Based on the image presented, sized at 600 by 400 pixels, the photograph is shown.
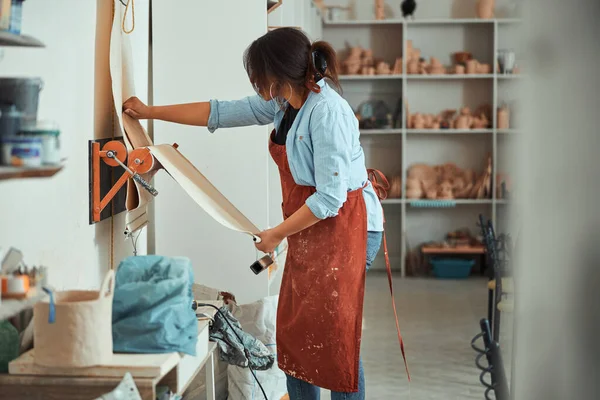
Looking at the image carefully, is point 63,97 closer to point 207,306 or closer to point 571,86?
point 207,306

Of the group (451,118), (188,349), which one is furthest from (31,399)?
(451,118)

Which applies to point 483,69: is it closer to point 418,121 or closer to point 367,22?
point 418,121

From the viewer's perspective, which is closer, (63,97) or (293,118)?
(63,97)

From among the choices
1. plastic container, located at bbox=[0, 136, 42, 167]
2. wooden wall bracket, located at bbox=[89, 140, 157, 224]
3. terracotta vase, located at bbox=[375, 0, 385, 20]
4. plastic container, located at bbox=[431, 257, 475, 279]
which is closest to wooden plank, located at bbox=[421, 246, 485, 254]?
plastic container, located at bbox=[431, 257, 475, 279]

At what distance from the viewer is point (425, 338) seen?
4.55 m

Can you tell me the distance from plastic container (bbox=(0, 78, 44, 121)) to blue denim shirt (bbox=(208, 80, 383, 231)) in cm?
84

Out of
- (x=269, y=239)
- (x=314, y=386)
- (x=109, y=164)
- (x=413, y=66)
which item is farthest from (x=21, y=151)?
(x=413, y=66)

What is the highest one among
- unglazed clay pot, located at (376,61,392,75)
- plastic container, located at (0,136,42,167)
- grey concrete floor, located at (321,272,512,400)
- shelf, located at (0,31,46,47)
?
unglazed clay pot, located at (376,61,392,75)

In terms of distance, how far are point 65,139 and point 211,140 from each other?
1129mm

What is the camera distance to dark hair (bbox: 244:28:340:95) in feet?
6.79

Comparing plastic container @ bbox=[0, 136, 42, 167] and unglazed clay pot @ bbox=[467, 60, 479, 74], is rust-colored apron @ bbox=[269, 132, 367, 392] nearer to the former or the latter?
plastic container @ bbox=[0, 136, 42, 167]

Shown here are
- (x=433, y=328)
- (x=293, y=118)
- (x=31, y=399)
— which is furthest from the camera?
(x=433, y=328)

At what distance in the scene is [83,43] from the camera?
6.92ft

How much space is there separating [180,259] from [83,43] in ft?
2.71
